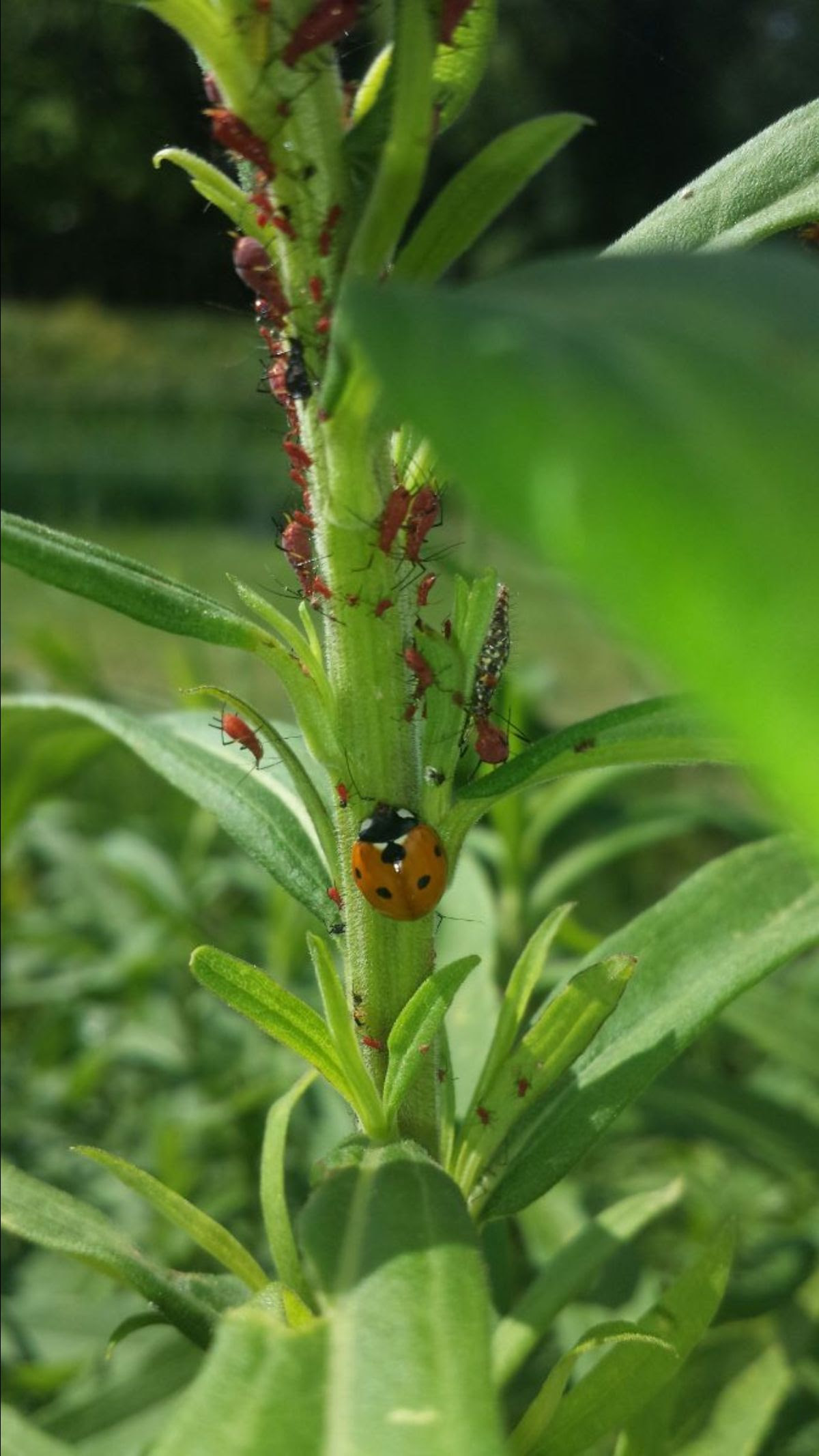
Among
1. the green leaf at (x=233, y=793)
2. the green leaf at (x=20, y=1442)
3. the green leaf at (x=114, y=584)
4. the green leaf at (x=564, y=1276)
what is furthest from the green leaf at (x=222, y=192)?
the green leaf at (x=20, y=1442)

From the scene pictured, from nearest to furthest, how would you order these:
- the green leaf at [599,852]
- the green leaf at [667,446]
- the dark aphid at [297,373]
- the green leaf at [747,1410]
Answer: the green leaf at [667,446], the dark aphid at [297,373], the green leaf at [747,1410], the green leaf at [599,852]

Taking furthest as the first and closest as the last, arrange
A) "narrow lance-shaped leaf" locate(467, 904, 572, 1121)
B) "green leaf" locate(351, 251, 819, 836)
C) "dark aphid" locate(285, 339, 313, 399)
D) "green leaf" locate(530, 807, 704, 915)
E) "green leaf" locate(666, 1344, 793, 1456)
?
"green leaf" locate(530, 807, 704, 915) → "green leaf" locate(666, 1344, 793, 1456) → "narrow lance-shaped leaf" locate(467, 904, 572, 1121) → "dark aphid" locate(285, 339, 313, 399) → "green leaf" locate(351, 251, 819, 836)

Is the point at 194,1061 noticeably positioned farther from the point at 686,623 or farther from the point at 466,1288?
the point at 686,623

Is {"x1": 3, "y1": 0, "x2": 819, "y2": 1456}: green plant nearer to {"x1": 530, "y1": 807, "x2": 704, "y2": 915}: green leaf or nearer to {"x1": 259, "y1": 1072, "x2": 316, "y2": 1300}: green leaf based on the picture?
{"x1": 259, "y1": 1072, "x2": 316, "y2": 1300}: green leaf

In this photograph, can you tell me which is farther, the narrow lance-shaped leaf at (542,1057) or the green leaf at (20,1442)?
the green leaf at (20,1442)

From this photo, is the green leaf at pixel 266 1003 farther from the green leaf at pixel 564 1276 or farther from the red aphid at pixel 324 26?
the red aphid at pixel 324 26

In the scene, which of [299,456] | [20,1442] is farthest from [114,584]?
[20,1442]

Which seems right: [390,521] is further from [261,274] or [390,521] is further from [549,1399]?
[549,1399]

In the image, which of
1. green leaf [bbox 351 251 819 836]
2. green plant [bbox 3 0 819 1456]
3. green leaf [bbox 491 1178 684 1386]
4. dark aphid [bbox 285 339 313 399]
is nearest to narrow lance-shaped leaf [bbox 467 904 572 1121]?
green plant [bbox 3 0 819 1456]

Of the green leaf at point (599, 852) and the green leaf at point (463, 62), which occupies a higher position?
the green leaf at point (463, 62)
